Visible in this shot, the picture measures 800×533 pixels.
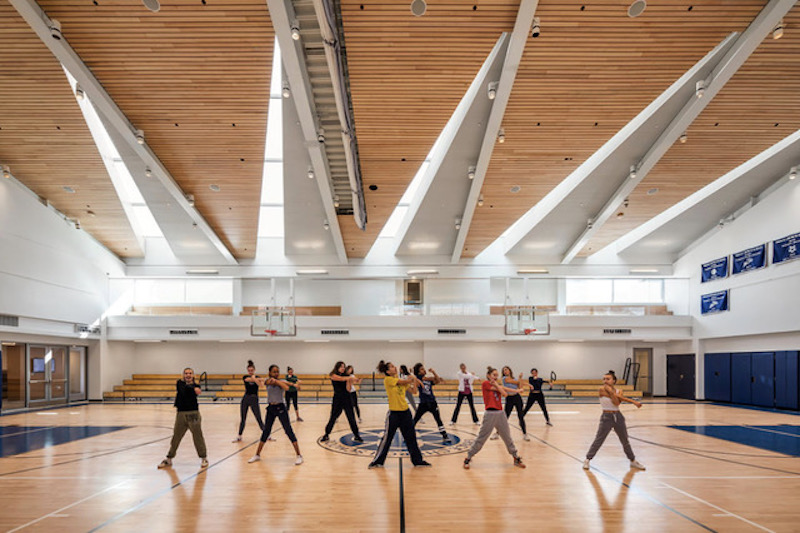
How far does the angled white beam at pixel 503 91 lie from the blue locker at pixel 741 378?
12192mm

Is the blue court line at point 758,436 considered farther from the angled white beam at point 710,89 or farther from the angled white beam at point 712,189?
the angled white beam at point 712,189

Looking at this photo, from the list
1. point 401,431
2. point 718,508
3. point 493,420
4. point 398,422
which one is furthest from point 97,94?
point 718,508

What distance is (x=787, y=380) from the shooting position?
19062 mm

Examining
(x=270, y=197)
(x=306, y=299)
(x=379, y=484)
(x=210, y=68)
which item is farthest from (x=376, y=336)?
(x=379, y=484)

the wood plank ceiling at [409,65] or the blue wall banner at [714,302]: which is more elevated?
the wood plank ceiling at [409,65]

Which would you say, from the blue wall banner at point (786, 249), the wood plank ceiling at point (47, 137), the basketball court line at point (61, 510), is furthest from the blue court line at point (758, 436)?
the wood plank ceiling at point (47, 137)

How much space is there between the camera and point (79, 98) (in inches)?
523

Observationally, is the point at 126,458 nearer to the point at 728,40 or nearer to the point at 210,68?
the point at 210,68

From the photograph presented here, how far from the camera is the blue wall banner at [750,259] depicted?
64.1ft

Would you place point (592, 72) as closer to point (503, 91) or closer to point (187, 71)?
point (503, 91)

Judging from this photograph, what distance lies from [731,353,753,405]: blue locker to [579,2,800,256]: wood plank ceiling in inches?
234

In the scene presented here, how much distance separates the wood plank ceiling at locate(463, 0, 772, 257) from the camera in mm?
11047

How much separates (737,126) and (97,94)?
1694cm

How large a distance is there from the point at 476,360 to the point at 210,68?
1858cm
